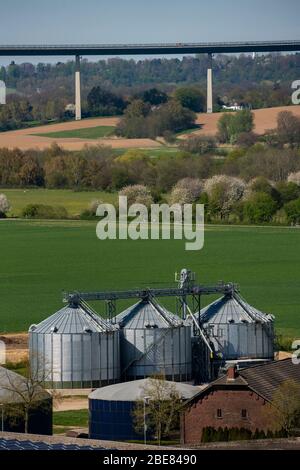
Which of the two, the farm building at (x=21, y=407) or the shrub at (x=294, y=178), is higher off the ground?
the shrub at (x=294, y=178)

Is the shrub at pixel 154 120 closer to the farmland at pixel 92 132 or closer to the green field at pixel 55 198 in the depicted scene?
the farmland at pixel 92 132

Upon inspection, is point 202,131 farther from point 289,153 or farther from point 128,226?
point 128,226

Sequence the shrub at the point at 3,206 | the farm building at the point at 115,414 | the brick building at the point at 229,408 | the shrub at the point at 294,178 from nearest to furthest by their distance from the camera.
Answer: the brick building at the point at 229,408 → the farm building at the point at 115,414 → the shrub at the point at 3,206 → the shrub at the point at 294,178

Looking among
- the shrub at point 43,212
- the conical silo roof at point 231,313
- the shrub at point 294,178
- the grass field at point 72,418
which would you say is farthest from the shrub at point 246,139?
the grass field at point 72,418

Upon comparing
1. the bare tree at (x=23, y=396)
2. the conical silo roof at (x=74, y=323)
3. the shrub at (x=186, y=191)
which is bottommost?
the bare tree at (x=23, y=396)

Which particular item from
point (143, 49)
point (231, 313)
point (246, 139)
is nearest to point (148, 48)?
point (143, 49)

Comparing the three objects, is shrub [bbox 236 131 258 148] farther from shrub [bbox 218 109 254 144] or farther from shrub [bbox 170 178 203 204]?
shrub [bbox 170 178 203 204]

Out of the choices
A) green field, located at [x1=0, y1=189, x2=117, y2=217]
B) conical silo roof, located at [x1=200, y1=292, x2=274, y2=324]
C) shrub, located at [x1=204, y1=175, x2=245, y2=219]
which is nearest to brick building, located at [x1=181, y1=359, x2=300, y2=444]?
conical silo roof, located at [x1=200, y1=292, x2=274, y2=324]

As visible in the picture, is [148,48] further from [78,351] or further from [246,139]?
[78,351]

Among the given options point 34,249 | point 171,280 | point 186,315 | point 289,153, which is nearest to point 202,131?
A: point 289,153
